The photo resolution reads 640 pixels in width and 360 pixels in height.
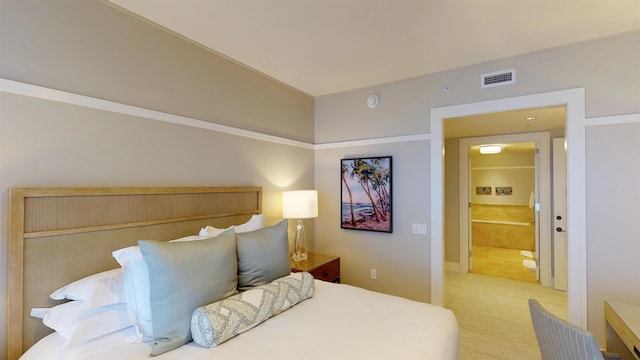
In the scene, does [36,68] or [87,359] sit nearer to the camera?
[87,359]

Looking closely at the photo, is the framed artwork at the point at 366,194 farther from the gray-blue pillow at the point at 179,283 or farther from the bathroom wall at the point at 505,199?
the bathroom wall at the point at 505,199

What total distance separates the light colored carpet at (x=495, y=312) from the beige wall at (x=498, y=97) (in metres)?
0.62

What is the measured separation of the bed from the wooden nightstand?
772 millimetres

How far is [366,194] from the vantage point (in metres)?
3.52

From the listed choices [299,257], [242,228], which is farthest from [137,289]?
[299,257]

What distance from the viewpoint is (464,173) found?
16.9 feet

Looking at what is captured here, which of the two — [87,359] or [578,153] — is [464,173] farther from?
[87,359]

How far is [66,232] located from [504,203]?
836 cm

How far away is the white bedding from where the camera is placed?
134 cm

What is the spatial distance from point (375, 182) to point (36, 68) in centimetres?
299

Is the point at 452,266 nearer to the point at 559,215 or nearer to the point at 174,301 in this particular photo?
the point at 559,215

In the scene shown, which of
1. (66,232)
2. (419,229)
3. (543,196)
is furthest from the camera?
(543,196)

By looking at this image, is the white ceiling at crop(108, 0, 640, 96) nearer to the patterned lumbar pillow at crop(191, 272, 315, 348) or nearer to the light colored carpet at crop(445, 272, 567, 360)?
the patterned lumbar pillow at crop(191, 272, 315, 348)

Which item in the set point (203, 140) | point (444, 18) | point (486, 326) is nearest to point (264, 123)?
point (203, 140)
